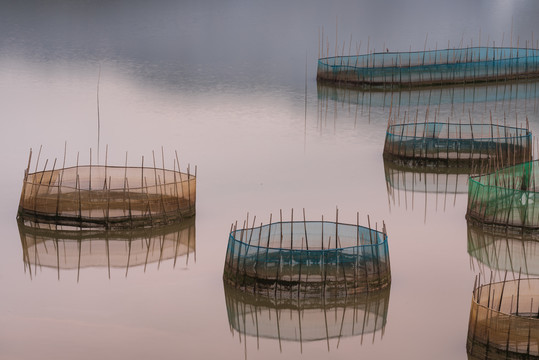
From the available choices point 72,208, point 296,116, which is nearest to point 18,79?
point 296,116

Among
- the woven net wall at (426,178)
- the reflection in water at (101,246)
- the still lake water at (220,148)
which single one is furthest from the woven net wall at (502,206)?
the reflection in water at (101,246)

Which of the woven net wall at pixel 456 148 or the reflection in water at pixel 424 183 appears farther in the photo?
the woven net wall at pixel 456 148

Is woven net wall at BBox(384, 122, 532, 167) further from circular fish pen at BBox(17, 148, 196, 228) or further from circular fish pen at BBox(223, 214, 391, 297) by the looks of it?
circular fish pen at BBox(223, 214, 391, 297)

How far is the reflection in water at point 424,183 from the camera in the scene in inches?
592

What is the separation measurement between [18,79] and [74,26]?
895 centimetres

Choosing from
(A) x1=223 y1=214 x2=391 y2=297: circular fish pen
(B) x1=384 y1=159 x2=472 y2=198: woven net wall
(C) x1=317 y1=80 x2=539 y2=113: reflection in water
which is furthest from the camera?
(C) x1=317 y1=80 x2=539 y2=113: reflection in water

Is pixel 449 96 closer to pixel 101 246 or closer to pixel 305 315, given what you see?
pixel 101 246

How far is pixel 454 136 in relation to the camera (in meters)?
18.0

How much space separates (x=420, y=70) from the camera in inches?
938

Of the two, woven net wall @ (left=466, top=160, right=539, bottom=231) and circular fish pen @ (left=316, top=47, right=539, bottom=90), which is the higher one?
circular fish pen @ (left=316, top=47, right=539, bottom=90)

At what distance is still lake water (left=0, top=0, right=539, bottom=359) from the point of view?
422 inches

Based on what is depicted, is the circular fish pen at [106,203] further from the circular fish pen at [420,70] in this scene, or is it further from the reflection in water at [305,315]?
the circular fish pen at [420,70]

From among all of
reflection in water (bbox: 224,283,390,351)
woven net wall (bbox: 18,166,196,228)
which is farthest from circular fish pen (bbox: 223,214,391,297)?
woven net wall (bbox: 18,166,196,228)

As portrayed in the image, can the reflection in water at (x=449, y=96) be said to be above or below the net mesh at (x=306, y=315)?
above
